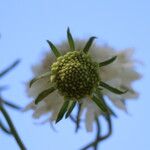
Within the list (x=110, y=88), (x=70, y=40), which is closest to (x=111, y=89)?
(x=110, y=88)

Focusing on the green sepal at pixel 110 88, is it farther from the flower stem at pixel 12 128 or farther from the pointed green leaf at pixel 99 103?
the flower stem at pixel 12 128

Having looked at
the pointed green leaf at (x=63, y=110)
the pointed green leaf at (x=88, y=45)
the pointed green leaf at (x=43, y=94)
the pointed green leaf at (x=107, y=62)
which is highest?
the pointed green leaf at (x=88, y=45)

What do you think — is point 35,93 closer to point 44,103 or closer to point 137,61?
point 44,103

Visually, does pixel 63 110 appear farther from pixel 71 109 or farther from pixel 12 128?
pixel 12 128

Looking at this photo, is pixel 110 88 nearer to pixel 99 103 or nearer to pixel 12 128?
pixel 99 103

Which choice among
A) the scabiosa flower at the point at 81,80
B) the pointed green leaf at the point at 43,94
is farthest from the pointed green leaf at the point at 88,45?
the pointed green leaf at the point at 43,94

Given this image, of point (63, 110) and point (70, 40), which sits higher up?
point (70, 40)
